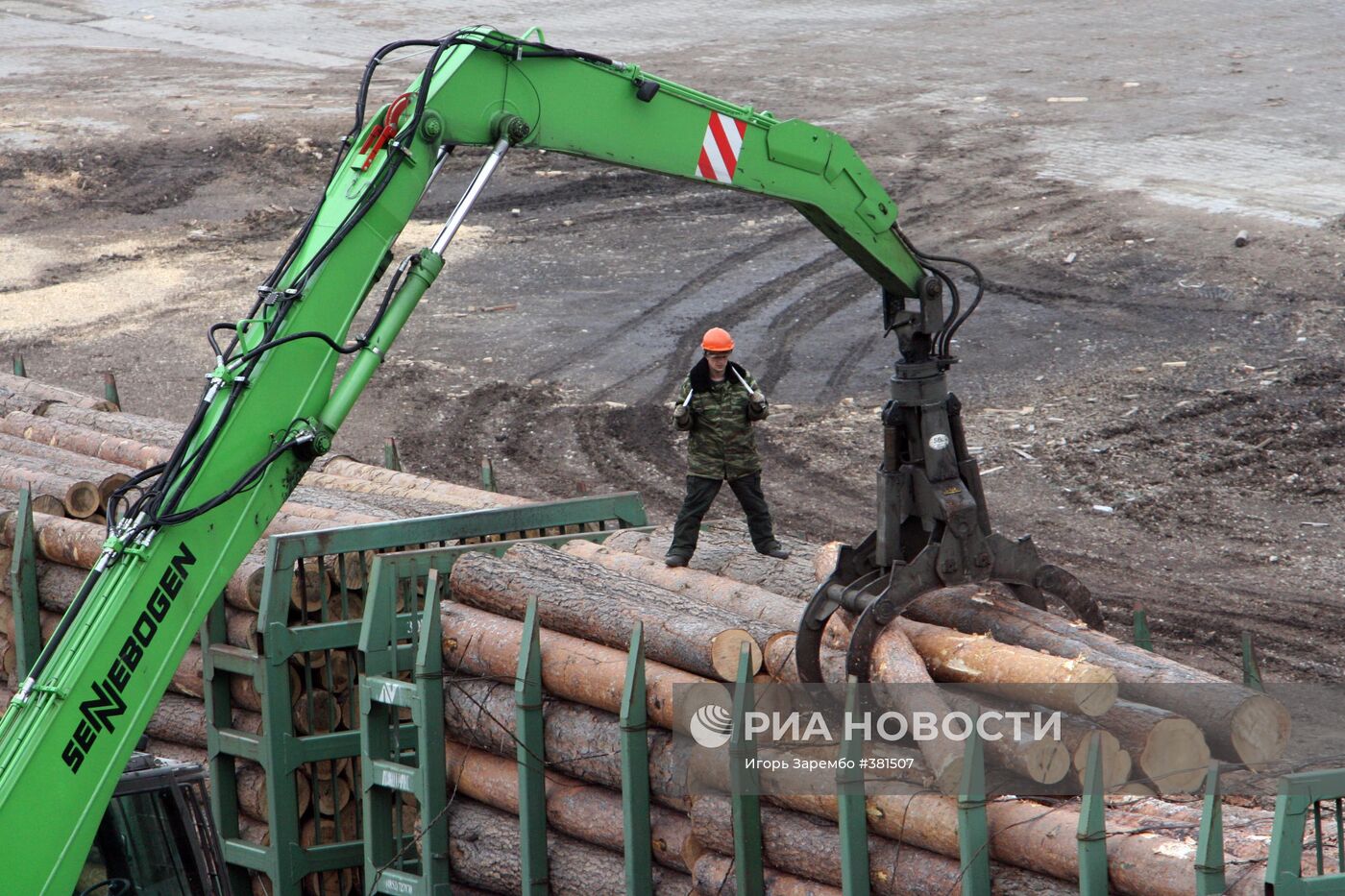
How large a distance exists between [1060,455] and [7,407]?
29.8 ft

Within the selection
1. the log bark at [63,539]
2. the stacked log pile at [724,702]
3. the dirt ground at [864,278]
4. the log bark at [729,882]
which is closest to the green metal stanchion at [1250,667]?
the stacked log pile at [724,702]

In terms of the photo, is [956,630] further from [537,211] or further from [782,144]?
[537,211]

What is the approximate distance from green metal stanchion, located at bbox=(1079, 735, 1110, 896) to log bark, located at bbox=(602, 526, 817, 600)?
2897mm

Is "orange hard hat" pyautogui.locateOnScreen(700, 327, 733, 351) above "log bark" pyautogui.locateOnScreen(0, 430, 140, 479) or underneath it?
above

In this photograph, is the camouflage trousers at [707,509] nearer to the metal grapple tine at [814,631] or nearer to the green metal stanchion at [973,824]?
the metal grapple tine at [814,631]

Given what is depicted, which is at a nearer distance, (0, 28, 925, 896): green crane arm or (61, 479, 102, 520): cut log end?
(0, 28, 925, 896): green crane arm

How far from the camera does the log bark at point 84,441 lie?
462 inches

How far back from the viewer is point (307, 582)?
8.84m

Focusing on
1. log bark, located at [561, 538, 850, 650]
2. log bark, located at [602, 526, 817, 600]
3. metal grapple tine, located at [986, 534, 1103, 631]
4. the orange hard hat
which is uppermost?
the orange hard hat

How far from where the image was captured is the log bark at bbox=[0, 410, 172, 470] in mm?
11727

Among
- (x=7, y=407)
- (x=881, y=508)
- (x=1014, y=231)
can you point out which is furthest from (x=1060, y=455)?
(x=7, y=407)

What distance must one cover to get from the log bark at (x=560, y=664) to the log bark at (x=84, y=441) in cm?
409

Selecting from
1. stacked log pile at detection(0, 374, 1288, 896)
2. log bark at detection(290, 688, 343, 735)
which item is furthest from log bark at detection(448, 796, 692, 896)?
log bark at detection(290, 688, 343, 735)

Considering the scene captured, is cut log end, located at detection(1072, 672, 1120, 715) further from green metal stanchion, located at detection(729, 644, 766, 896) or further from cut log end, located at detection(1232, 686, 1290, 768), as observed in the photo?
green metal stanchion, located at detection(729, 644, 766, 896)
